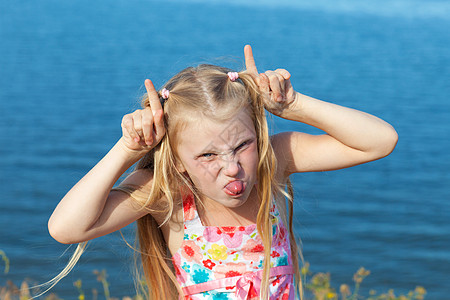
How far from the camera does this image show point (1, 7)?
64.2ft

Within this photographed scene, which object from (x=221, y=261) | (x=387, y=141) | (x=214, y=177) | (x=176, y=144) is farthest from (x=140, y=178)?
(x=387, y=141)

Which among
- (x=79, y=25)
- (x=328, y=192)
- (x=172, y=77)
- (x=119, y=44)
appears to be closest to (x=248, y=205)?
(x=172, y=77)

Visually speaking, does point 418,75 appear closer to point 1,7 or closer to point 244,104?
point 244,104

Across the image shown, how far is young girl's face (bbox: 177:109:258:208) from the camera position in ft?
7.48

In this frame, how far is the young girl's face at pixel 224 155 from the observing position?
2279 mm

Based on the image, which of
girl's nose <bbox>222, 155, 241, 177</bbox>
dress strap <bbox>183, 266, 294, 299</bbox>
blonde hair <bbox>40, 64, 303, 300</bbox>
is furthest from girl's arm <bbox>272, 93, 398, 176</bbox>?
dress strap <bbox>183, 266, 294, 299</bbox>

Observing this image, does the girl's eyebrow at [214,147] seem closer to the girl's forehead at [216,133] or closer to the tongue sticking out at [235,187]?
the girl's forehead at [216,133]

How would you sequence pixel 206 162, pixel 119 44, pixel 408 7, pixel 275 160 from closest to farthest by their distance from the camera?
pixel 206 162 < pixel 275 160 < pixel 119 44 < pixel 408 7

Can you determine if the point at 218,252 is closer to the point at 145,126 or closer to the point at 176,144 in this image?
the point at 176,144

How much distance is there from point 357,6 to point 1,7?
1071 cm

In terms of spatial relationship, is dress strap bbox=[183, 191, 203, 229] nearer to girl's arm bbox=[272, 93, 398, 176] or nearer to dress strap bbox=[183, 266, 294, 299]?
dress strap bbox=[183, 266, 294, 299]


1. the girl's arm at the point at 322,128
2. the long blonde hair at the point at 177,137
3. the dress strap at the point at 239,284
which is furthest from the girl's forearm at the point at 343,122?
the dress strap at the point at 239,284

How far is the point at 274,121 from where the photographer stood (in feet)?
8.55

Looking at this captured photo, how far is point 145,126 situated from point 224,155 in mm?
271
